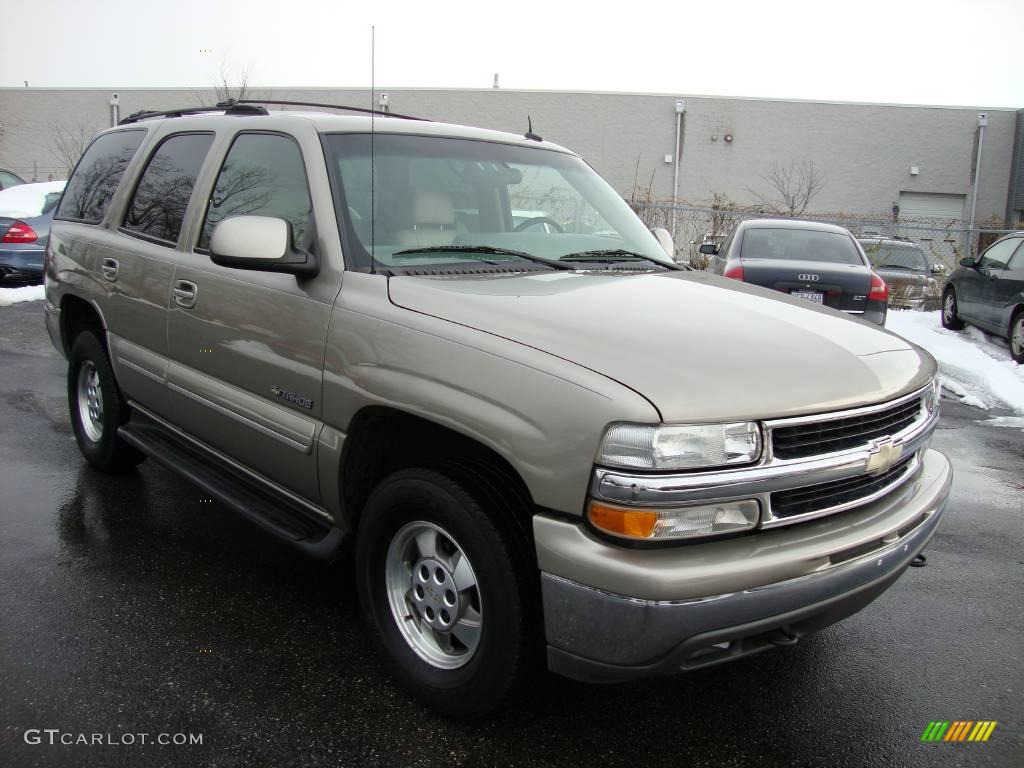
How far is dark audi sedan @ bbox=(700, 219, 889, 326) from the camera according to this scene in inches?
354

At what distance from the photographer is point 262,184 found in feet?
11.6

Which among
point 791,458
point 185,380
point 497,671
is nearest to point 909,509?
point 791,458

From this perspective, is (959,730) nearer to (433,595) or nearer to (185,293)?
(433,595)

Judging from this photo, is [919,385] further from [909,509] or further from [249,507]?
[249,507]

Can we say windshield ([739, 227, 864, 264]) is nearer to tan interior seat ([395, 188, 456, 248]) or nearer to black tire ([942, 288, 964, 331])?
black tire ([942, 288, 964, 331])

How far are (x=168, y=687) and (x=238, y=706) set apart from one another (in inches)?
11.1

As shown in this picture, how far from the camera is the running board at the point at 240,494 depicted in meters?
3.09

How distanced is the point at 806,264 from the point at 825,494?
24.7 ft

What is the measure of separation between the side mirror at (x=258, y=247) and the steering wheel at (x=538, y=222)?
0.98 metres

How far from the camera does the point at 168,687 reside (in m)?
2.82

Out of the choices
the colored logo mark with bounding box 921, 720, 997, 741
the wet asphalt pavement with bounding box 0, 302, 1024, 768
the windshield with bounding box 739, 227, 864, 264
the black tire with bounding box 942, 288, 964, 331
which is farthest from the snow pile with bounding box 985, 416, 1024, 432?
the black tire with bounding box 942, 288, 964, 331

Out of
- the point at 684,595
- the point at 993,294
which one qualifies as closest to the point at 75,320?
the point at 684,595

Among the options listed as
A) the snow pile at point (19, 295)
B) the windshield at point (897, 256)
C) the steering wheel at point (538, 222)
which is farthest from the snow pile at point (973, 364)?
the snow pile at point (19, 295)

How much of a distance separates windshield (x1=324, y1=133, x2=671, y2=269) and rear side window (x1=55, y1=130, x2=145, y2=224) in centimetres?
203
